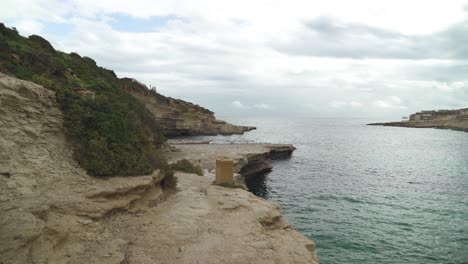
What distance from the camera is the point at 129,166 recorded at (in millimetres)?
11484

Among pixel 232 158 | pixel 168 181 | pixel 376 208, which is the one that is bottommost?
pixel 376 208

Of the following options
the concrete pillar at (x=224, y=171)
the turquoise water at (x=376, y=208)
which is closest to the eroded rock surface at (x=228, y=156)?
the turquoise water at (x=376, y=208)

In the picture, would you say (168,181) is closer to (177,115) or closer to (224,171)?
Result: (224,171)

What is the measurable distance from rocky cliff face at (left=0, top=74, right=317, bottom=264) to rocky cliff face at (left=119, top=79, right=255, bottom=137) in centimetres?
5510

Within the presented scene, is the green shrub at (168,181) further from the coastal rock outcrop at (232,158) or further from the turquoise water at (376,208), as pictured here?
the coastal rock outcrop at (232,158)

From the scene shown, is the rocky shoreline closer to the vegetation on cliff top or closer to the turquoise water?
the turquoise water

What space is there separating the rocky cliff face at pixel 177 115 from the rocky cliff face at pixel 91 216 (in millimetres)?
55101

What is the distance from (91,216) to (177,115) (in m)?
70.5

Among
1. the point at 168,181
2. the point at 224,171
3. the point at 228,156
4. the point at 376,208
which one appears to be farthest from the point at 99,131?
the point at 228,156

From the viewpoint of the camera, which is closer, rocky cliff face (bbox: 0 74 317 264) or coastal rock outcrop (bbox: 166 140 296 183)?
rocky cliff face (bbox: 0 74 317 264)

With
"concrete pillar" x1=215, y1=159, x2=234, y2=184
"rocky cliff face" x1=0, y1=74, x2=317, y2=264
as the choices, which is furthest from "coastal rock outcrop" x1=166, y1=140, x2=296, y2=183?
"rocky cliff face" x1=0, y1=74, x2=317, y2=264

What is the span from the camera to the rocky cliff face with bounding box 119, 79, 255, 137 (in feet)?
230

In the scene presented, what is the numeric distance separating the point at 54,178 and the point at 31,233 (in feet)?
8.35

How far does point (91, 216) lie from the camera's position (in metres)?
9.10
